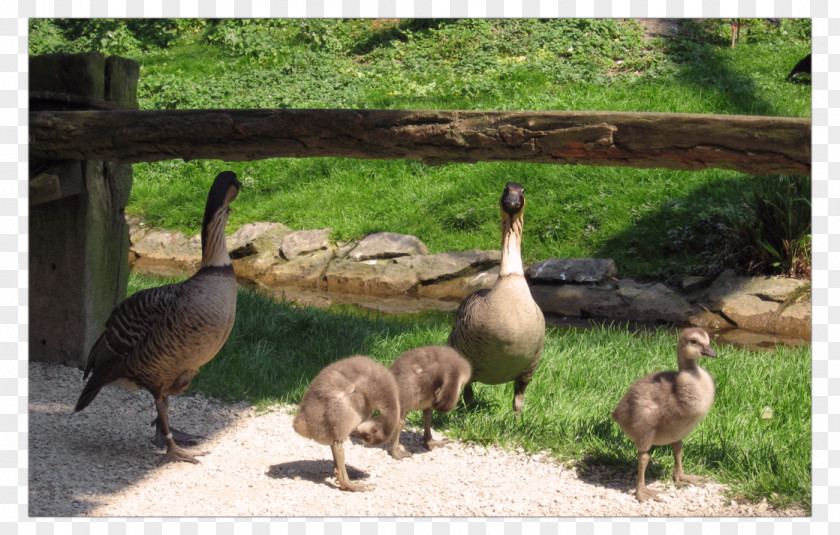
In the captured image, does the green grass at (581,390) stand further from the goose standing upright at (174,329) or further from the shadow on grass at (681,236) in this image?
the shadow on grass at (681,236)

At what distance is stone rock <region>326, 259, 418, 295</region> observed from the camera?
9180mm

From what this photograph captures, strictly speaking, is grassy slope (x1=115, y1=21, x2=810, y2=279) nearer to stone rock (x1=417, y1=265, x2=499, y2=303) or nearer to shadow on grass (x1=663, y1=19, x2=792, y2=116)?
shadow on grass (x1=663, y1=19, x2=792, y2=116)

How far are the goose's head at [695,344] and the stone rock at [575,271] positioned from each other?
16.5 feet

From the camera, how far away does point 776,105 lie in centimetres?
1102

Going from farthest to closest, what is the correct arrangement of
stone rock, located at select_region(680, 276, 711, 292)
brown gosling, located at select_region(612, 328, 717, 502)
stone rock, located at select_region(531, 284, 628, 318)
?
stone rock, located at select_region(680, 276, 711, 292), stone rock, located at select_region(531, 284, 628, 318), brown gosling, located at select_region(612, 328, 717, 502)

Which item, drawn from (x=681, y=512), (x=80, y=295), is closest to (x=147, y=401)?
(x=80, y=295)

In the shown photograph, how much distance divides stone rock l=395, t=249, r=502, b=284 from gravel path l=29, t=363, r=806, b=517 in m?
4.39

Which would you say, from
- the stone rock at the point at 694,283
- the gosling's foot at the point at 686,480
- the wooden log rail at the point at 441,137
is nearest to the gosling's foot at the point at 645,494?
the gosling's foot at the point at 686,480

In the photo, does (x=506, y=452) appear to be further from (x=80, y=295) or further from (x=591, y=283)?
(x=591, y=283)

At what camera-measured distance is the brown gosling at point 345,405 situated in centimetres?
376

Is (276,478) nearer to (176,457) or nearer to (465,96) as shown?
(176,457)

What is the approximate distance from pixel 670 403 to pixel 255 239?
727 cm

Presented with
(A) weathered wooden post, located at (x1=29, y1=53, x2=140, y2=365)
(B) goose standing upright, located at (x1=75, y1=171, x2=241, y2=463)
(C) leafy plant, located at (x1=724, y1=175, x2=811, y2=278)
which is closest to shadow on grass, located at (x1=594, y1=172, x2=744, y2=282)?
(C) leafy plant, located at (x1=724, y1=175, x2=811, y2=278)

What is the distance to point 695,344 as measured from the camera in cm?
360
